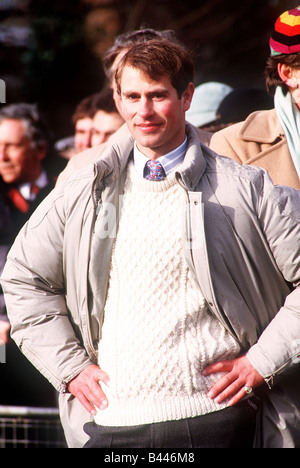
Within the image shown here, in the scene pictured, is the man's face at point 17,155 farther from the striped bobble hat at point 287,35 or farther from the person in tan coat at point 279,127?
the striped bobble hat at point 287,35

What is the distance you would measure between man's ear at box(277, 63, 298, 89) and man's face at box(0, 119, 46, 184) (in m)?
1.86

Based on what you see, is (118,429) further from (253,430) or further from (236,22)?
(236,22)

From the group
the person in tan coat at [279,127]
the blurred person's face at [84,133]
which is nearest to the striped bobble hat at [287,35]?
the person in tan coat at [279,127]

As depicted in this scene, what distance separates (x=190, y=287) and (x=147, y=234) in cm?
22

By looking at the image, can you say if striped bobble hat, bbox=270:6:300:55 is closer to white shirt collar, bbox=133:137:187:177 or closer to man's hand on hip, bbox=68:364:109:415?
white shirt collar, bbox=133:137:187:177

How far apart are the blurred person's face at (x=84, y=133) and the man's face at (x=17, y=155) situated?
0.23m

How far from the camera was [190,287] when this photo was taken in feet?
7.33

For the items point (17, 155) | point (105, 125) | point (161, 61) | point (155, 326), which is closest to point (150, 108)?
point (161, 61)

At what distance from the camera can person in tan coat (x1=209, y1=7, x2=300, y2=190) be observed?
2.65 meters

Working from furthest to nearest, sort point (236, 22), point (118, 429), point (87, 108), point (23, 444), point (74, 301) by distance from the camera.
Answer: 1. point (236, 22)
2. point (87, 108)
3. point (23, 444)
4. point (74, 301)
5. point (118, 429)

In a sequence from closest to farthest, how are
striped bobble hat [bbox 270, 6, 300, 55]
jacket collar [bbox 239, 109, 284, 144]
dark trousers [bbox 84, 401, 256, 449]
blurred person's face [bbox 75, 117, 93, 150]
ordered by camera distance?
dark trousers [bbox 84, 401, 256, 449] → striped bobble hat [bbox 270, 6, 300, 55] → jacket collar [bbox 239, 109, 284, 144] → blurred person's face [bbox 75, 117, 93, 150]

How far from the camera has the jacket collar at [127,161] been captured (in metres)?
2.24

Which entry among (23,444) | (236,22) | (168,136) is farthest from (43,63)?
(168,136)

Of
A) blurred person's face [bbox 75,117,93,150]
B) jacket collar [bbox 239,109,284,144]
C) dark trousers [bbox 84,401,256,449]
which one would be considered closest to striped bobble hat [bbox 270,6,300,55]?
jacket collar [bbox 239,109,284,144]
